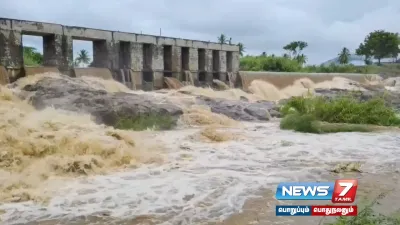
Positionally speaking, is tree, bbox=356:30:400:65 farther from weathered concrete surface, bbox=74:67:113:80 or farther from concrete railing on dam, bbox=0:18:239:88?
weathered concrete surface, bbox=74:67:113:80

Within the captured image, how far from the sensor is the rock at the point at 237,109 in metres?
12.4

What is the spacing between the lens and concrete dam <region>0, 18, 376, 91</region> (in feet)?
41.4

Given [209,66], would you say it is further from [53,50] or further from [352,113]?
[352,113]

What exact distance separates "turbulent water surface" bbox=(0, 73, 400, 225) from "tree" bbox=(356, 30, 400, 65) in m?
37.6

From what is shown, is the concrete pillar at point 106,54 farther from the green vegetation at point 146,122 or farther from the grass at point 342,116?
the grass at point 342,116

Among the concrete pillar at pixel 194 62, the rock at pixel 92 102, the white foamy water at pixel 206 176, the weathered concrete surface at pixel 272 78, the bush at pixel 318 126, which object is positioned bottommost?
the white foamy water at pixel 206 176

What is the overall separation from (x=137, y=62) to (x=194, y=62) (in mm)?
3428

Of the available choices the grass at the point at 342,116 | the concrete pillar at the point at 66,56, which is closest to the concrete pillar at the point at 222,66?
the concrete pillar at the point at 66,56

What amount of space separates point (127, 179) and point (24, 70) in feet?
26.9

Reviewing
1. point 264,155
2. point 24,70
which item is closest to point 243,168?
point 264,155

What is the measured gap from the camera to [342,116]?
11219 mm

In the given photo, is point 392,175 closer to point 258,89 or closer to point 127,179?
point 127,179

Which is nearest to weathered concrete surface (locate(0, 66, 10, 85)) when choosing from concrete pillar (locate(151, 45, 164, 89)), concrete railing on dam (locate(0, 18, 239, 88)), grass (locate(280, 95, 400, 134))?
concrete railing on dam (locate(0, 18, 239, 88))

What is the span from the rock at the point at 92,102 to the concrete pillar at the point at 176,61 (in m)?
7.22
